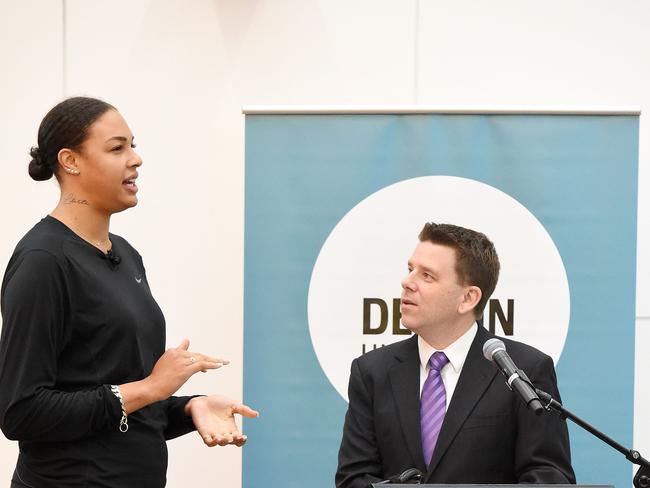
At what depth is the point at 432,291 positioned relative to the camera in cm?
263

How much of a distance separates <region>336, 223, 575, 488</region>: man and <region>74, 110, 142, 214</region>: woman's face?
92 cm

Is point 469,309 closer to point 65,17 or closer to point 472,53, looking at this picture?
point 472,53

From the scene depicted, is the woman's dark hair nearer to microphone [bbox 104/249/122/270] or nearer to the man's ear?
microphone [bbox 104/249/122/270]

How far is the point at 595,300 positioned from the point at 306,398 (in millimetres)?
1251

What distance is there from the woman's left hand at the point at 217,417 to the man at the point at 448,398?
17.0 inches

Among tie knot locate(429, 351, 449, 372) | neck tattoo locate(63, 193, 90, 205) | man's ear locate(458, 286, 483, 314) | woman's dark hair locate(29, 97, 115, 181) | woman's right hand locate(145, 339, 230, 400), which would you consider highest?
woman's dark hair locate(29, 97, 115, 181)

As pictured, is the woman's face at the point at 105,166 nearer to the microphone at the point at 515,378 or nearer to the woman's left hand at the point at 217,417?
the woman's left hand at the point at 217,417

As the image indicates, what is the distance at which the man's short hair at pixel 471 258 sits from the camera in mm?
2678

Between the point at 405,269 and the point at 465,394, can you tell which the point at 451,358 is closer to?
the point at 465,394

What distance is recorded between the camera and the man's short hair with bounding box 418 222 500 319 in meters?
2.68

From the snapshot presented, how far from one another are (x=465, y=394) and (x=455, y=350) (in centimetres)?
16

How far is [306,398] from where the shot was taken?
3.64 m

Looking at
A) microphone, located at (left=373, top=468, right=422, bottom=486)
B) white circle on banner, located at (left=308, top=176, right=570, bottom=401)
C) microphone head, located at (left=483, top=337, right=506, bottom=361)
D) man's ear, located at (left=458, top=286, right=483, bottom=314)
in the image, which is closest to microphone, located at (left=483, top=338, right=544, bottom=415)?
microphone head, located at (left=483, top=337, right=506, bottom=361)

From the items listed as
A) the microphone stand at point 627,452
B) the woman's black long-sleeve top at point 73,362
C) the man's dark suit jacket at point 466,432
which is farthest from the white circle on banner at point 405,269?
the microphone stand at point 627,452
